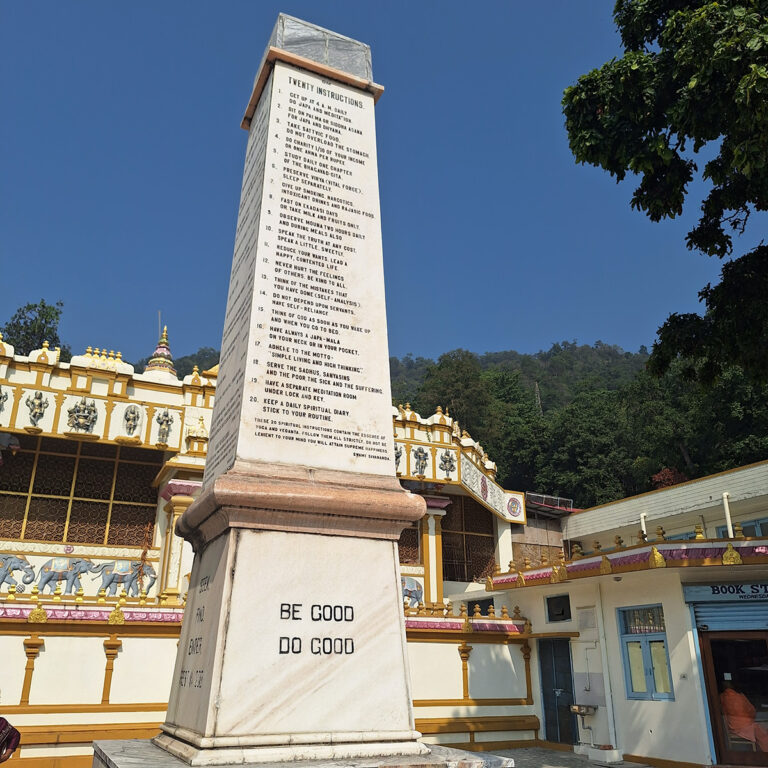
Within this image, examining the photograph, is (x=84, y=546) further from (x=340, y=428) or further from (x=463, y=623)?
(x=340, y=428)

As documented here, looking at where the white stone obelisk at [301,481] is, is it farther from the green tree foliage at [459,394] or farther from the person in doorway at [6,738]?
the green tree foliage at [459,394]

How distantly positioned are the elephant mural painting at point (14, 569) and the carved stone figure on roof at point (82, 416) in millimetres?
3827

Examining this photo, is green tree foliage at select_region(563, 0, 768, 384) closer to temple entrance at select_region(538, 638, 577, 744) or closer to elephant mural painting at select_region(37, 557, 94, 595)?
temple entrance at select_region(538, 638, 577, 744)

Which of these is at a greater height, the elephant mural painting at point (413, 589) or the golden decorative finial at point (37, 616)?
the elephant mural painting at point (413, 589)

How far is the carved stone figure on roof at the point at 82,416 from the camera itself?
18627mm

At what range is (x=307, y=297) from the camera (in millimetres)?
5766

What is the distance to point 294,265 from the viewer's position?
19.1ft

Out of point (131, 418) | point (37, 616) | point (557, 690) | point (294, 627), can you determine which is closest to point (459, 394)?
point (131, 418)

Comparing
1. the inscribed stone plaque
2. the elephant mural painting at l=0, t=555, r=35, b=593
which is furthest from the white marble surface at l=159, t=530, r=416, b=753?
the elephant mural painting at l=0, t=555, r=35, b=593

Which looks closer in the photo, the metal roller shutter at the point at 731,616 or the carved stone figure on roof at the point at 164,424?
the metal roller shutter at the point at 731,616

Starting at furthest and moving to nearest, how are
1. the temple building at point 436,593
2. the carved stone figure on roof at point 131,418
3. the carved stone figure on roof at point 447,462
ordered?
1. the carved stone figure on roof at point 447,462
2. the carved stone figure on roof at point 131,418
3. the temple building at point 436,593

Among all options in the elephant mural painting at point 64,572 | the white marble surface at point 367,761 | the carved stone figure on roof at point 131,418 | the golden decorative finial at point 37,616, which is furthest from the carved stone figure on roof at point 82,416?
the white marble surface at point 367,761

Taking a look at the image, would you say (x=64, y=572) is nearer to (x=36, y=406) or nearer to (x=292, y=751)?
(x=36, y=406)

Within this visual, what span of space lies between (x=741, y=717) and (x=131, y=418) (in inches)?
631
